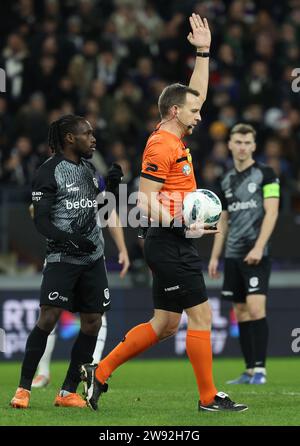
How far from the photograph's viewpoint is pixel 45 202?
791 cm

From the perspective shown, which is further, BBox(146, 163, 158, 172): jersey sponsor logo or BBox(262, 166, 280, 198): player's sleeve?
BBox(262, 166, 280, 198): player's sleeve

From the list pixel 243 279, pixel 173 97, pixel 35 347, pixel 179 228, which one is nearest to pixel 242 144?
pixel 243 279

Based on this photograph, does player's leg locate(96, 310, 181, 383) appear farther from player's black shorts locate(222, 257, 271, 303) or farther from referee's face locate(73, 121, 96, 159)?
player's black shorts locate(222, 257, 271, 303)

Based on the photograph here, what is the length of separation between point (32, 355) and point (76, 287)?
1.96 feet

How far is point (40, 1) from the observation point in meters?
19.5

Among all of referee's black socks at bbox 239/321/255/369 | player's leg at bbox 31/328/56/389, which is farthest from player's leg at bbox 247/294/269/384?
player's leg at bbox 31/328/56/389

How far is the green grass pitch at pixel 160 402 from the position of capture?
23.7 ft

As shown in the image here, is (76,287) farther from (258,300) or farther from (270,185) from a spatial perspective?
(270,185)

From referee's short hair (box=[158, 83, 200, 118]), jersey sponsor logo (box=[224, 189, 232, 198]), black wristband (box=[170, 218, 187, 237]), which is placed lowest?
black wristband (box=[170, 218, 187, 237])

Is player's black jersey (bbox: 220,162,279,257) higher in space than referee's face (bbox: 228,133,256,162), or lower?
lower

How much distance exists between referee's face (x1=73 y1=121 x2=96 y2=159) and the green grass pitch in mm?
1905

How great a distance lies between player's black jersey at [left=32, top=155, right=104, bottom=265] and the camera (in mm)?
7984

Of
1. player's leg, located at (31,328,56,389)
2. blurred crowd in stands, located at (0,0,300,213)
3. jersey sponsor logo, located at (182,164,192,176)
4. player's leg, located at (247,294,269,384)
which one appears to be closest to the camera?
jersey sponsor logo, located at (182,164,192,176)
